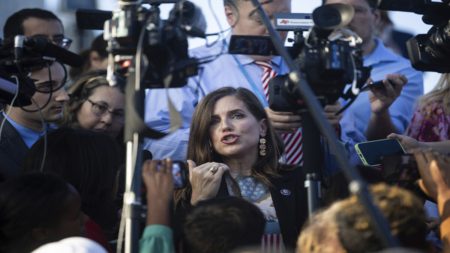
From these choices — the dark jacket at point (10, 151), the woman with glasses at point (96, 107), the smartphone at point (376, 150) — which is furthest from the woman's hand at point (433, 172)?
the woman with glasses at point (96, 107)

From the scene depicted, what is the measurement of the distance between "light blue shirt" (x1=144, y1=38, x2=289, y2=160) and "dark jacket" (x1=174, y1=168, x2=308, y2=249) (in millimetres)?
750

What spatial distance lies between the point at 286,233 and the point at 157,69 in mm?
1520

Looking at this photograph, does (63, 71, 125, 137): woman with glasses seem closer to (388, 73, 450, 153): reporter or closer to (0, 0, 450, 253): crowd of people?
(0, 0, 450, 253): crowd of people

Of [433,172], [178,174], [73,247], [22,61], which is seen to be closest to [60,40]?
[22,61]

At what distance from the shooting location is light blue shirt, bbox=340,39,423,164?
8156 millimetres

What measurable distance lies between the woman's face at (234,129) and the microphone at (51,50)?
2.87 ft

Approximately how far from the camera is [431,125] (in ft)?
25.9

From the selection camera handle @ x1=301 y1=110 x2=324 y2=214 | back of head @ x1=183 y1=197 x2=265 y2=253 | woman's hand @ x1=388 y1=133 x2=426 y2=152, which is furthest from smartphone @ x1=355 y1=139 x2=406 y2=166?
back of head @ x1=183 y1=197 x2=265 y2=253

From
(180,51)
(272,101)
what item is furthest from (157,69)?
(272,101)

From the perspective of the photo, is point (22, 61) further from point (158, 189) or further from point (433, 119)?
point (433, 119)

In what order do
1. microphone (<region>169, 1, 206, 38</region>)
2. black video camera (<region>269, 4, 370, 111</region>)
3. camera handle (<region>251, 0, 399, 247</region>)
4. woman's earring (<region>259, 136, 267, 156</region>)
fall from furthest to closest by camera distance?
woman's earring (<region>259, 136, 267, 156</region>), black video camera (<region>269, 4, 370, 111</region>), microphone (<region>169, 1, 206, 38</region>), camera handle (<region>251, 0, 399, 247</region>)

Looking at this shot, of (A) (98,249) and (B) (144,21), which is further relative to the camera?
(B) (144,21)

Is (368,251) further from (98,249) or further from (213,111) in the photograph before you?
(213,111)

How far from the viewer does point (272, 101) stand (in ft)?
20.6
